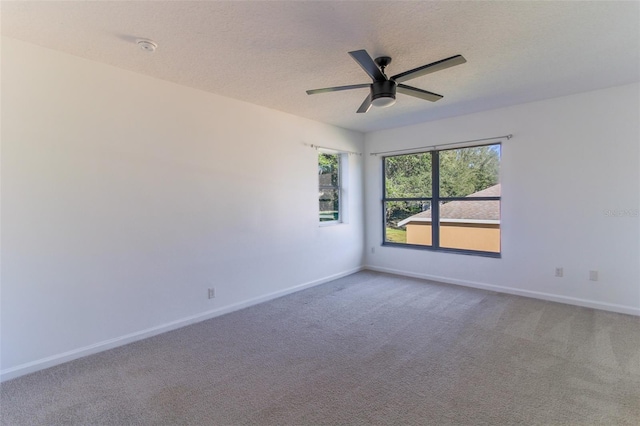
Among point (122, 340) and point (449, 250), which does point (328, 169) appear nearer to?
point (449, 250)

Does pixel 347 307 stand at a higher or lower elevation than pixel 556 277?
lower

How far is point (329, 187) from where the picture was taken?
5.12 meters

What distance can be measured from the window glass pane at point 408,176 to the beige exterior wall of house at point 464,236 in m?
0.56

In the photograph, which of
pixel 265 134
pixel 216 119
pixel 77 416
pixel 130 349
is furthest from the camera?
pixel 265 134

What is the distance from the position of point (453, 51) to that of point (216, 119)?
246cm

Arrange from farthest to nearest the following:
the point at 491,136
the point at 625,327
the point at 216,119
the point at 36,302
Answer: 1. the point at 491,136
2. the point at 216,119
3. the point at 625,327
4. the point at 36,302

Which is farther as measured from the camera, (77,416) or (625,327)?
(625,327)

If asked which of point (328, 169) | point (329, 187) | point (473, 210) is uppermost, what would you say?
point (328, 169)

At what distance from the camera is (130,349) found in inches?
107

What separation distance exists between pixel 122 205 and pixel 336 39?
234 centimetres

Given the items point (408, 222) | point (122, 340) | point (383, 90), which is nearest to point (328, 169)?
point (408, 222)

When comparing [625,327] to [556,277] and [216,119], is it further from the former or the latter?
[216,119]

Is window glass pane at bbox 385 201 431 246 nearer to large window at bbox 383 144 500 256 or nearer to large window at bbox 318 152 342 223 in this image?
large window at bbox 383 144 500 256

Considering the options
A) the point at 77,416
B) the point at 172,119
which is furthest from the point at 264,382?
the point at 172,119
